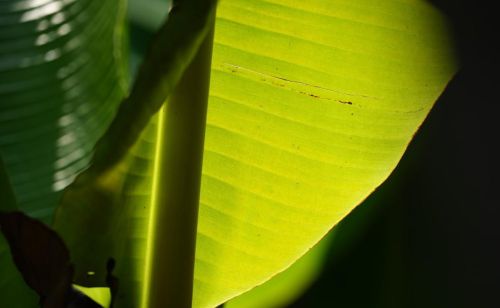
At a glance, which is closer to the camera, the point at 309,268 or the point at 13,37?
the point at 13,37

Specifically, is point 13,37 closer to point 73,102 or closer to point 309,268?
point 73,102

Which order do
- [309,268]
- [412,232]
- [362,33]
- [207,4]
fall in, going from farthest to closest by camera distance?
[412,232] < [309,268] < [362,33] < [207,4]

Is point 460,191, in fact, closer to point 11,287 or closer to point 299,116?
point 299,116

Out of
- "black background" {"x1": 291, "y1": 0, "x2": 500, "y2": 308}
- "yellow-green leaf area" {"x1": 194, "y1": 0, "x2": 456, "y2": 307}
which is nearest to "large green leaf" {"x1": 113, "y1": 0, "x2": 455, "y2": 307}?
"yellow-green leaf area" {"x1": 194, "y1": 0, "x2": 456, "y2": 307}

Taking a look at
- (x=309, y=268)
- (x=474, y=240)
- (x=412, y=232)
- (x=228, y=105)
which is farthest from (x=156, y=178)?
(x=474, y=240)

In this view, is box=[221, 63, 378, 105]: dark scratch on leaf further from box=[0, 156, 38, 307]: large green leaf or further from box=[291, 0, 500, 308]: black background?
box=[291, 0, 500, 308]: black background

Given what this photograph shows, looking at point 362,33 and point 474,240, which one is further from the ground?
point 362,33
